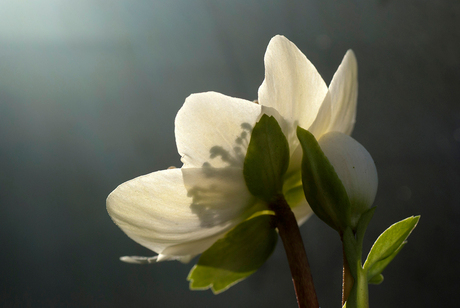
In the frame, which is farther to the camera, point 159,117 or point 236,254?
point 159,117

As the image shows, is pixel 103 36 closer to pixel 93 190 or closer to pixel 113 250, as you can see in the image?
pixel 93 190

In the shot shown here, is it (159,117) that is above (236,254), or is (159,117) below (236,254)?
above

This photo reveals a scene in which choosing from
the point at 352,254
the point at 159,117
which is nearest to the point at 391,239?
the point at 352,254

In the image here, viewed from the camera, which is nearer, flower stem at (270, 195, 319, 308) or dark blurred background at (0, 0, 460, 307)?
flower stem at (270, 195, 319, 308)

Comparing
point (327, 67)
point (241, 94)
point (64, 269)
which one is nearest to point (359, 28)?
point (327, 67)

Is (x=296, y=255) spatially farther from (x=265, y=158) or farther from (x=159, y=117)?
(x=159, y=117)

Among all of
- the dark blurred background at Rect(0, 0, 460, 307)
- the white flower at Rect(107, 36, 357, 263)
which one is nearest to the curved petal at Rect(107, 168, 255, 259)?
the white flower at Rect(107, 36, 357, 263)

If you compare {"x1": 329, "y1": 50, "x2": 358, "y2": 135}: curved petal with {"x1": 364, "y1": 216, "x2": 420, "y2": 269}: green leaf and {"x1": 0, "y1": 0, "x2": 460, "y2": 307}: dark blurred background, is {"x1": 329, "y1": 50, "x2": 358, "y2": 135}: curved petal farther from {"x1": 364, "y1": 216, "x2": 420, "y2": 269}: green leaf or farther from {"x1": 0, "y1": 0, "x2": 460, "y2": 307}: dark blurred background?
{"x1": 0, "y1": 0, "x2": 460, "y2": 307}: dark blurred background

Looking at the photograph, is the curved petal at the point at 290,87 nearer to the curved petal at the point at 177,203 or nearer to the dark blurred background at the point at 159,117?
the curved petal at the point at 177,203
